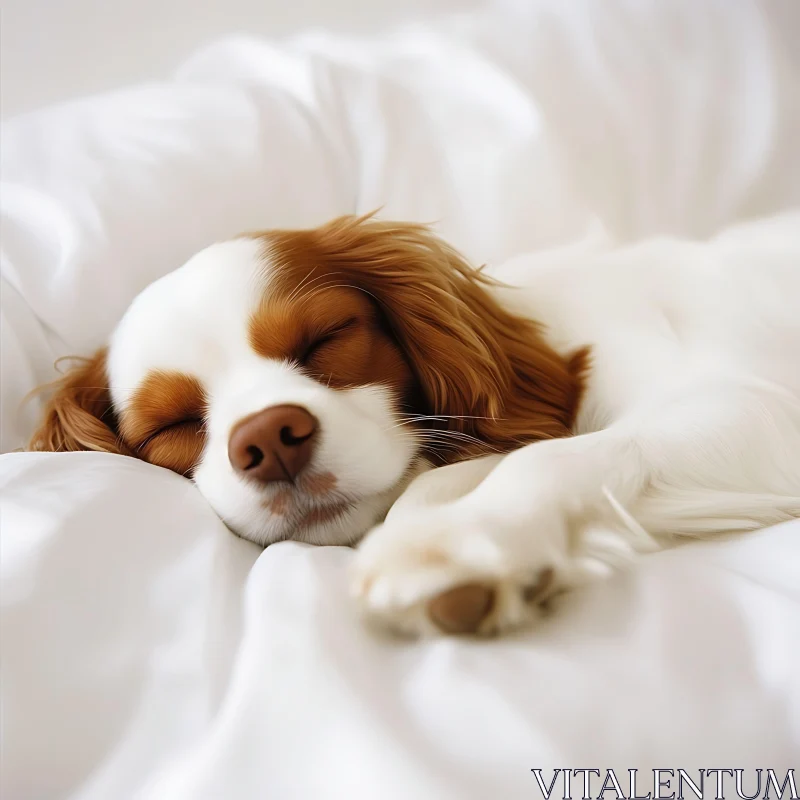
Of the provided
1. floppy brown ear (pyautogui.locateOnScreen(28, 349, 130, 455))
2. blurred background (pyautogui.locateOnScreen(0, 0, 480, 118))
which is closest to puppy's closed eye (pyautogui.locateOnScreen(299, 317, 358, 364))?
floppy brown ear (pyautogui.locateOnScreen(28, 349, 130, 455))

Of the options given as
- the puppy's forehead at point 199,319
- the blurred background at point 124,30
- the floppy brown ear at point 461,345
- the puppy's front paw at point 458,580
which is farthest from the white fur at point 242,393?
the blurred background at point 124,30

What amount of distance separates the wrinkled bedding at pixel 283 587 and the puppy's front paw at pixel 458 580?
0.02 metres

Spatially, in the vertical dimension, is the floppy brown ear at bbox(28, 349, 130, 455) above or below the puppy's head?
below

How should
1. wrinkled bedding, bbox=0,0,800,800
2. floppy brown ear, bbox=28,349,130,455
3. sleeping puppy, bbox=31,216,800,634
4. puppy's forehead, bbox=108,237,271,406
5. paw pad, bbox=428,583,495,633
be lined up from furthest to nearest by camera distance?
floppy brown ear, bbox=28,349,130,455, puppy's forehead, bbox=108,237,271,406, sleeping puppy, bbox=31,216,800,634, paw pad, bbox=428,583,495,633, wrinkled bedding, bbox=0,0,800,800

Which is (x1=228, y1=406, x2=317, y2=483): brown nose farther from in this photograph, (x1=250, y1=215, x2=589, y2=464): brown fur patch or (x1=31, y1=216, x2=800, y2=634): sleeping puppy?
(x1=250, y1=215, x2=589, y2=464): brown fur patch

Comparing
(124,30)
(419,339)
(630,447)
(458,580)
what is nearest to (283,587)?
(458,580)

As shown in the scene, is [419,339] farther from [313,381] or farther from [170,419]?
[170,419]

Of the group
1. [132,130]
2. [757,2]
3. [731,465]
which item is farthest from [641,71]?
[731,465]

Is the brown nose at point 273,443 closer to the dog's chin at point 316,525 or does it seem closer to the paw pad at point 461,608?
the dog's chin at point 316,525

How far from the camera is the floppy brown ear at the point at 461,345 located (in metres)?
1.34

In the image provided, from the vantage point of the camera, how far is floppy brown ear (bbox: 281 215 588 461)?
4.39 feet

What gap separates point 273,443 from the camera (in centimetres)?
105

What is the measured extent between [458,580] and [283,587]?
20 cm

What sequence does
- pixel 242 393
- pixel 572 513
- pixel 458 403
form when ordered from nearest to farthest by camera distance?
pixel 572 513 → pixel 242 393 → pixel 458 403
